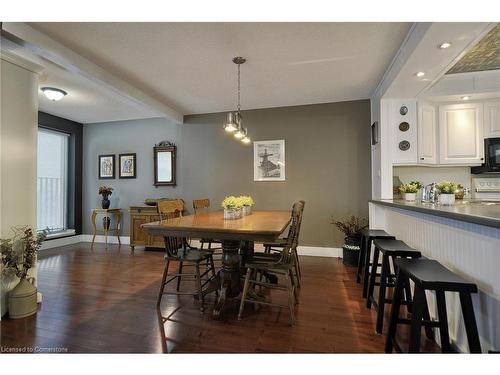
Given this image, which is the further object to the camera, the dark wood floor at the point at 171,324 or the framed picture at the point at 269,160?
the framed picture at the point at 269,160

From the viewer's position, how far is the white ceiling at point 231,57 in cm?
224

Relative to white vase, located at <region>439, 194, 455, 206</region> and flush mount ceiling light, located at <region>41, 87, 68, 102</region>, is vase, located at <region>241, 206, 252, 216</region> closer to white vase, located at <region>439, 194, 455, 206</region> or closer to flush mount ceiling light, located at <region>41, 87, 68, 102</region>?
white vase, located at <region>439, 194, 455, 206</region>

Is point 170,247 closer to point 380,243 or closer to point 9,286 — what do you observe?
point 9,286

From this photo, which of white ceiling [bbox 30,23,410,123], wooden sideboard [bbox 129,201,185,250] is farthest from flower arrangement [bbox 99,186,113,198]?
white ceiling [bbox 30,23,410,123]

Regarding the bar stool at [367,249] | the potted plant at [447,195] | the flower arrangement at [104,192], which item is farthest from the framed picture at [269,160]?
the flower arrangement at [104,192]

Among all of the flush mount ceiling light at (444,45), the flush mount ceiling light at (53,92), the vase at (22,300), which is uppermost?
the flush mount ceiling light at (53,92)

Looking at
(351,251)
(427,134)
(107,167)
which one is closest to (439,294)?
(351,251)

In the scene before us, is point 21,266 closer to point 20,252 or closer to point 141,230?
point 20,252

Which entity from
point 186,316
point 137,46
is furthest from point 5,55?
point 186,316

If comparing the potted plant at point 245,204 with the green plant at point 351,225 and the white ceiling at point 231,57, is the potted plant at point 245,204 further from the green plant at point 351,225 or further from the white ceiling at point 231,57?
the green plant at point 351,225

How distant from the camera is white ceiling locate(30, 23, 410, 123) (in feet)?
7.35

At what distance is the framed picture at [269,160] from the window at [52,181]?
401 centimetres

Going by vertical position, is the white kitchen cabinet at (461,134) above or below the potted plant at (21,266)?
above

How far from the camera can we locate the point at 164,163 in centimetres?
511
